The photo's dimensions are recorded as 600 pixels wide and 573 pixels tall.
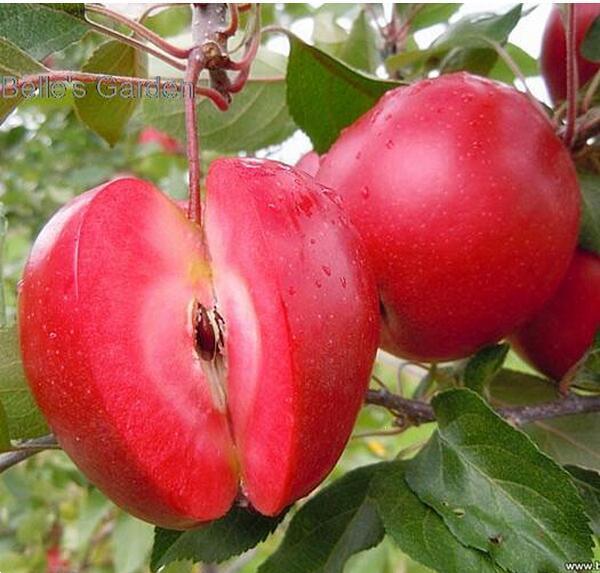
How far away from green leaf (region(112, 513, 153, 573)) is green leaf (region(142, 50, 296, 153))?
493mm

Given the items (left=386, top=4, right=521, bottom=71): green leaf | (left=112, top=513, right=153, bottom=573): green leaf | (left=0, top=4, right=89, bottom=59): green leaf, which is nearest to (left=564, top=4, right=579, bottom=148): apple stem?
(left=386, top=4, right=521, bottom=71): green leaf

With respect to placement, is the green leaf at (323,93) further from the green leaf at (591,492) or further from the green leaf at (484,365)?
the green leaf at (591,492)

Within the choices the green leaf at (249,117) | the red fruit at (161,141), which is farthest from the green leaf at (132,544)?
the red fruit at (161,141)

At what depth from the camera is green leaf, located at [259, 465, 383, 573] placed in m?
0.69

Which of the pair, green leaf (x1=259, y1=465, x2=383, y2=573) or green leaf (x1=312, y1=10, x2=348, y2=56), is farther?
green leaf (x1=312, y1=10, x2=348, y2=56)

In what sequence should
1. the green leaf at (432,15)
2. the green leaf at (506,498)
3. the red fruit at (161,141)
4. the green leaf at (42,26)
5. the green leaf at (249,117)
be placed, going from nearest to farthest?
1. the green leaf at (506,498)
2. the green leaf at (42,26)
3. the green leaf at (249,117)
4. the green leaf at (432,15)
5. the red fruit at (161,141)

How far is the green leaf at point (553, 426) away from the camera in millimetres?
783

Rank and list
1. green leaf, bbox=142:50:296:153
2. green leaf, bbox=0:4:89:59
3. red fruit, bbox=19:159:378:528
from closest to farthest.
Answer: red fruit, bbox=19:159:378:528, green leaf, bbox=0:4:89:59, green leaf, bbox=142:50:296:153

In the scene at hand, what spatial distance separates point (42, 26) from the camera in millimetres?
682

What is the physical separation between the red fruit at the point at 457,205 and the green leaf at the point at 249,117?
304 millimetres

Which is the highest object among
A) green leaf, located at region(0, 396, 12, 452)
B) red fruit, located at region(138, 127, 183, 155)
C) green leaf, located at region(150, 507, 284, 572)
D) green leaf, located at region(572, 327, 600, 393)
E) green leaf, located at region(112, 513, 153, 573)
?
green leaf, located at region(572, 327, 600, 393)

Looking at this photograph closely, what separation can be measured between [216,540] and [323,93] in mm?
372

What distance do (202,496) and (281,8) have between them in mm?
1226

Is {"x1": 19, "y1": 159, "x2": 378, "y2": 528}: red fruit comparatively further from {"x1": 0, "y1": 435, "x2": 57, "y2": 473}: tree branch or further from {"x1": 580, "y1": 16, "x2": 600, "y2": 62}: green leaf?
{"x1": 580, "y1": 16, "x2": 600, "y2": 62}: green leaf
